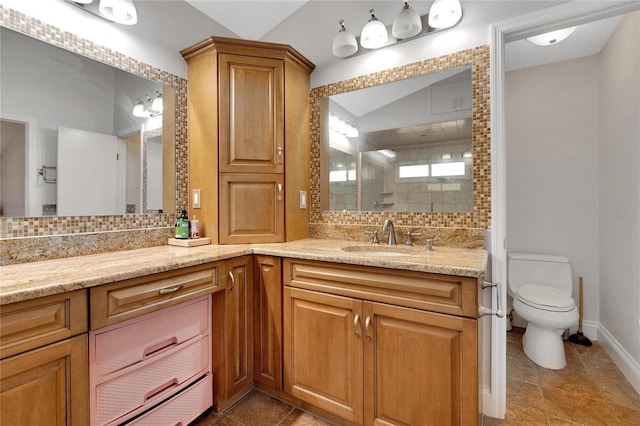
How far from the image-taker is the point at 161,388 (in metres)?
1.31

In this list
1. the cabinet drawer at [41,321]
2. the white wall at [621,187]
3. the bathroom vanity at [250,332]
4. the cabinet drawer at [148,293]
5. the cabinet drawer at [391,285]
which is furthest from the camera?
the white wall at [621,187]

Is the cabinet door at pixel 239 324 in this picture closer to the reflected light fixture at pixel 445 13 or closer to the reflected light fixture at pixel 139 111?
the reflected light fixture at pixel 139 111

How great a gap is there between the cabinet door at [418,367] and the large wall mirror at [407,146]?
748 mm

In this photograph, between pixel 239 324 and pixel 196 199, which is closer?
pixel 239 324

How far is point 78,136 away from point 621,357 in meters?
3.68

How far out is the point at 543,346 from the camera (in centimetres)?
206

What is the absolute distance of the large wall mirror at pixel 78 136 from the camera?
1.35 metres

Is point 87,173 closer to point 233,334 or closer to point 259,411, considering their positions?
point 233,334

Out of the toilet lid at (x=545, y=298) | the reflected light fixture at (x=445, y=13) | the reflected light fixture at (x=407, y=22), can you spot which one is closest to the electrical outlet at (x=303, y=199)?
the reflected light fixture at (x=407, y=22)

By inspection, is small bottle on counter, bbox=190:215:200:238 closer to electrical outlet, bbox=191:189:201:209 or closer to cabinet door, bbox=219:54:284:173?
Result: electrical outlet, bbox=191:189:201:209

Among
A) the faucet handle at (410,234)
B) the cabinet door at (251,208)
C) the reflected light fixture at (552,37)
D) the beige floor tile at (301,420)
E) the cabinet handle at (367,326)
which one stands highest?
the reflected light fixture at (552,37)

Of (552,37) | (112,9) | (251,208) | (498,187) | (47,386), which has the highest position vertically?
(552,37)

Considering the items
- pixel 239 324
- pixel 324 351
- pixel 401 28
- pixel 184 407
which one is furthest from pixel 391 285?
pixel 401 28

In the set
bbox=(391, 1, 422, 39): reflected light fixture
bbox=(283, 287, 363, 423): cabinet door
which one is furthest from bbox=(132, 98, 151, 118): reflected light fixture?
bbox=(391, 1, 422, 39): reflected light fixture
